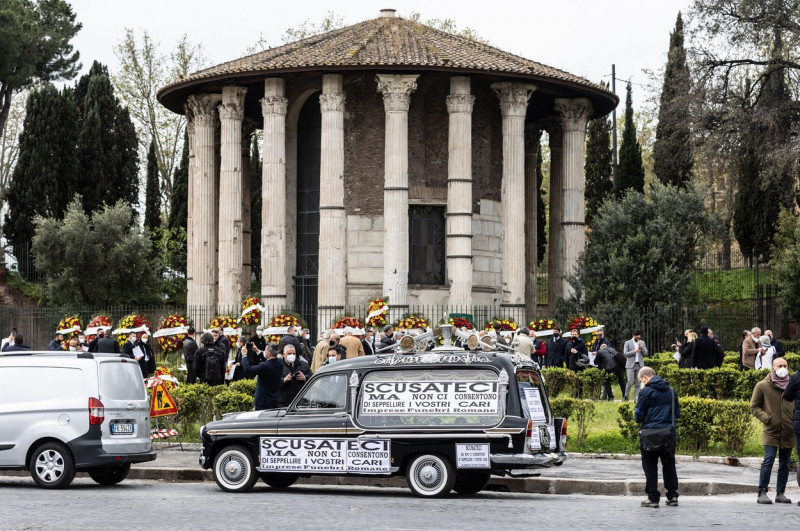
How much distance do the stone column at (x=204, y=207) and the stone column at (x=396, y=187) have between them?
22.2ft

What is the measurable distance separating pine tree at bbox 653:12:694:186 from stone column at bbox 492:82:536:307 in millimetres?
6837

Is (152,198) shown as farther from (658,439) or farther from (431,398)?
(658,439)

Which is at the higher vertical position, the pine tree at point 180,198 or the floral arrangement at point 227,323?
the pine tree at point 180,198

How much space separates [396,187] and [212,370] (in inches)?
593

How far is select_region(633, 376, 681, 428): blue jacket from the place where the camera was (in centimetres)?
1452

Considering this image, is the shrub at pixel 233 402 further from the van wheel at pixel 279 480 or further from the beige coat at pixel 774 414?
the beige coat at pixel 774 414

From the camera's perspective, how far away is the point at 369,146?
40.5m

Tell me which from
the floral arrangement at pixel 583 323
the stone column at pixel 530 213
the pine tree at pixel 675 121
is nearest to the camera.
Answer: the floral arrangement at pixel 583 323

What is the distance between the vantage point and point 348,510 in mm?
14039

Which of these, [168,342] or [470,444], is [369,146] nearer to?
[168,342]

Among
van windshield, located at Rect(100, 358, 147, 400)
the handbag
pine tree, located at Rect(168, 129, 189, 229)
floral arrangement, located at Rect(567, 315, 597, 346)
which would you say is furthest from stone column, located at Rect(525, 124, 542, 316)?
the handbag

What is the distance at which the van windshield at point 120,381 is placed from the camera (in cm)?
1680

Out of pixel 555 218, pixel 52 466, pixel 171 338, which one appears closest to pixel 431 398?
pixel 52 466

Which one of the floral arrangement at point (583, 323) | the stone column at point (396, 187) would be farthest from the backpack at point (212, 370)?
the stone column at point (396, 187)
